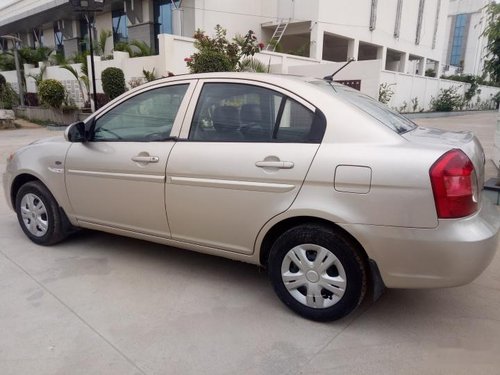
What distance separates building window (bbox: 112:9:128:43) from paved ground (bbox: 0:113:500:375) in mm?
21522

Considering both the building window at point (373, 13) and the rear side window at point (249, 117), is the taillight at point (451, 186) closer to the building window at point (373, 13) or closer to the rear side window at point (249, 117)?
the rear side window at point (249, 117)

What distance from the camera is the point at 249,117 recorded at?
117 inches

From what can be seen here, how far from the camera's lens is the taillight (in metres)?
2.29

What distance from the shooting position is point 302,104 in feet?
9.08

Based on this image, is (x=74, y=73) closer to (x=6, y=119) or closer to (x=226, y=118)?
(x=6, y=119)

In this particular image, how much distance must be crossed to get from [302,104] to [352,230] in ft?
2.98

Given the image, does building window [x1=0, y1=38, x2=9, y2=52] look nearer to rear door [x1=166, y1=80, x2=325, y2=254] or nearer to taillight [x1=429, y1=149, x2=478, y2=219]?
rear door [x1=166, y1=80, x2=325, y2=254]

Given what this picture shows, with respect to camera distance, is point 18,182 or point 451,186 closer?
point 451,186

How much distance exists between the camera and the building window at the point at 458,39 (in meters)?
76.1

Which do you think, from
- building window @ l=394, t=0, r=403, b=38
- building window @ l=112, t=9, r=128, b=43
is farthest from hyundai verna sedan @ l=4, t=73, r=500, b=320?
building window @ l=394, t=0, r=403, b=38

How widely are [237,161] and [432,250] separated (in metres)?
1.34

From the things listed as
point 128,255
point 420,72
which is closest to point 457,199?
point 128,255

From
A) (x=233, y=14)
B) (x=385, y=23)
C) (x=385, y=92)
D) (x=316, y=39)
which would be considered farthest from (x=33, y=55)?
(x=385, y=23)

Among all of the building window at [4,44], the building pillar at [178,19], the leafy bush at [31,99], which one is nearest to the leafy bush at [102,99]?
the building pillar at [178,19]
